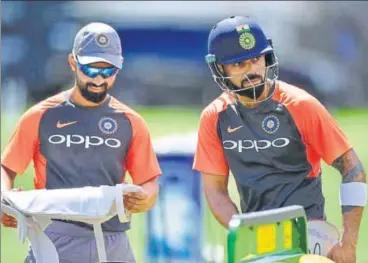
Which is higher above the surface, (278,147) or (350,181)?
(278,147)

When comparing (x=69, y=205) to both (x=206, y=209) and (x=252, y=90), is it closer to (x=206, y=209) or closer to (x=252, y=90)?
(x=252, y=90)

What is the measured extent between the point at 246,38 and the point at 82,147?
1.07m

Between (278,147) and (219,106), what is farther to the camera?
(219,106)

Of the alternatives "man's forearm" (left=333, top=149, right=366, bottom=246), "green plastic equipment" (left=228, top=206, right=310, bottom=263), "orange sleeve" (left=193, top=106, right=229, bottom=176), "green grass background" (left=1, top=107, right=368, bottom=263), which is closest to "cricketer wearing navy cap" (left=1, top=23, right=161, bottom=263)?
"orange sleeve" (left=193, top=106, right=229, bottom=176)

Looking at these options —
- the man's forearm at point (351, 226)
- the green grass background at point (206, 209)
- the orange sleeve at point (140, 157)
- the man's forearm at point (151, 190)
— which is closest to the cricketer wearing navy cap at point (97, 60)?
the orange sleeve at point (140, 157)

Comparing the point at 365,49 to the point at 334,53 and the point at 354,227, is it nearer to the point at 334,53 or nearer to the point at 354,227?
the point at 334,53

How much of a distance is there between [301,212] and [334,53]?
26826mm

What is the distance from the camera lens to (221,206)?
23.3 feet

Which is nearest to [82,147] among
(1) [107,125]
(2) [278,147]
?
(1) [107,125]

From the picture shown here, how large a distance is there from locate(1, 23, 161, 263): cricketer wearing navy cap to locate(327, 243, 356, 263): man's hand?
→ 101 centimetres

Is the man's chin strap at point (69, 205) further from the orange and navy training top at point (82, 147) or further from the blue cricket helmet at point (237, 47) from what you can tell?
the blue cricket helmet at point (237, 47)

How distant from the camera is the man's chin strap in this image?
6.07 metres

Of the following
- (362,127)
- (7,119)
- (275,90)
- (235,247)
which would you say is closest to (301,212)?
(235,247)

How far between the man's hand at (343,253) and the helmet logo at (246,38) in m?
1.11
